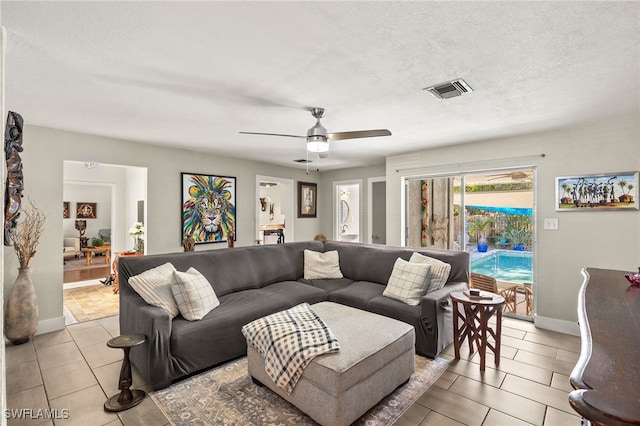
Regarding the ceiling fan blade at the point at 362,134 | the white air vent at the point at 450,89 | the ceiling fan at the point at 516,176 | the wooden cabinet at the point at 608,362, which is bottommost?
the wooden cabinet at the point at 608,362

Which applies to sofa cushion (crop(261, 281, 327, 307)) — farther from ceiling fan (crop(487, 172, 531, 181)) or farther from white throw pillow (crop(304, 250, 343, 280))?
ceiling fan (crop(487, 172, 531, 181))

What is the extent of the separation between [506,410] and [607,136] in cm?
309

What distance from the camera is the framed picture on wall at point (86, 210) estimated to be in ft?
26.9

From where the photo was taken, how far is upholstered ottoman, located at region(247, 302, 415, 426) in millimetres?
1824

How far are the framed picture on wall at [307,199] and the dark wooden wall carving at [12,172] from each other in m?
4.93

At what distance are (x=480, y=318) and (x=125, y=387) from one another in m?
2.88

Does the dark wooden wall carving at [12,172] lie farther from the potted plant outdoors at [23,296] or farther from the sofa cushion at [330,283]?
the sofa cushion at [330,283]

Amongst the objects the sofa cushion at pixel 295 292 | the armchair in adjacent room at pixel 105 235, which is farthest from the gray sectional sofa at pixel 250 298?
the armchair in adjacent room at pixel 105 235

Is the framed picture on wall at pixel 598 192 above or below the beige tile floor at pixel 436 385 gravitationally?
above

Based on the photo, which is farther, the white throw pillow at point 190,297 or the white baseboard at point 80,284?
the white baseboard at point 80,284

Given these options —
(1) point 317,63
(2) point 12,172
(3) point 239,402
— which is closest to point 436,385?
(3) point 239,402

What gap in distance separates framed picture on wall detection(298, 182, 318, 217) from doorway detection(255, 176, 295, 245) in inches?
8.4

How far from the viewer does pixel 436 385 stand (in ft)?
7.87

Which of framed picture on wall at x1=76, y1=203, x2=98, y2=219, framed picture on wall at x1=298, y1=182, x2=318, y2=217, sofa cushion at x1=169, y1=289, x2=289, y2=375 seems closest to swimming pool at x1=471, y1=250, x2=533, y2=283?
sofa cushion at x1=169, y1=289, x2=289, y2=375
